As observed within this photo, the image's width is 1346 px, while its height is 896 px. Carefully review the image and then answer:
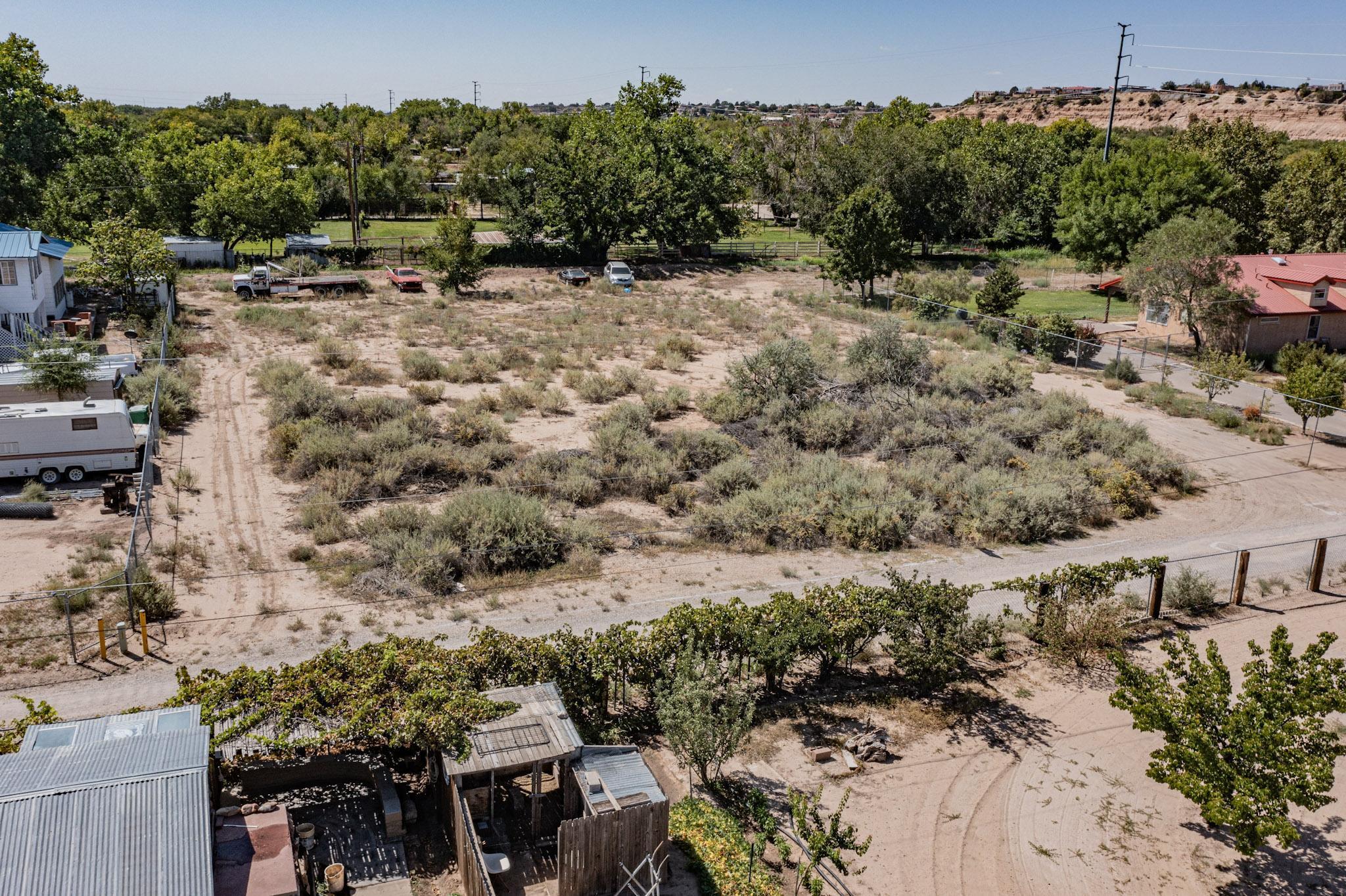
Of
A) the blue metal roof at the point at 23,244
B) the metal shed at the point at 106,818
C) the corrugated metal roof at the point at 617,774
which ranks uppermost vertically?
the blue metal roof at the point at 23,244

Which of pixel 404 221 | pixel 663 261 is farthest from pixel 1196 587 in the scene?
pixel 404 221

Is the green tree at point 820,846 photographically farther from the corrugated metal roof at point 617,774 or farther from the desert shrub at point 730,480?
the desert shrub at point 730,480

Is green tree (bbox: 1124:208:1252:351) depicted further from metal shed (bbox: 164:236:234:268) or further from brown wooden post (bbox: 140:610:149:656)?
metal shed (bbox: 164:236:234:268)

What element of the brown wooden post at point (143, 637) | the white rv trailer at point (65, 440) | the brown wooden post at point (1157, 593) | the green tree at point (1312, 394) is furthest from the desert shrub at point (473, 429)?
the green tree at point (1312, 394)

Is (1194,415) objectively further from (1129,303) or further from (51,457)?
(51,457)

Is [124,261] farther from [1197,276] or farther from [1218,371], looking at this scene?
[1197,276]

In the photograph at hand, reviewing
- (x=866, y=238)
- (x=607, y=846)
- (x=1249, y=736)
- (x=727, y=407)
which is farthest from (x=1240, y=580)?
(x=866, y=238)
